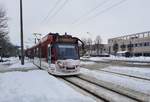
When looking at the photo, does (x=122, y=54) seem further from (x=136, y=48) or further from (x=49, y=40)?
(x=49, y=40)

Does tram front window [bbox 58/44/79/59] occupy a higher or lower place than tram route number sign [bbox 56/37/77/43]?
lower

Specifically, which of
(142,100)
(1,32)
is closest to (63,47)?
(142,100)

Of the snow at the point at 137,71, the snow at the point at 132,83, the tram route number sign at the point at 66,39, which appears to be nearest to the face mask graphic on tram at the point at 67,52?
the tram route number sign at the point at 66,39

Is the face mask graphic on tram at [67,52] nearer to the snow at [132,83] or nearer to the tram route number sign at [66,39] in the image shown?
the tram route number sign at [66,39]

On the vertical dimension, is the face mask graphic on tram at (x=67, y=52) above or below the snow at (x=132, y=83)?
above

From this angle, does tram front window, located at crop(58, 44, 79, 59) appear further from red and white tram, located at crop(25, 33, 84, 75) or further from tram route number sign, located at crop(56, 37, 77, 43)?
tram route number sign, located at crop(56, 37, 77, 43)

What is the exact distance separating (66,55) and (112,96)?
8.37 m

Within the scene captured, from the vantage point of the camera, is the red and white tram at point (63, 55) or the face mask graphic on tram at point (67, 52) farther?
the face mask graphic on tram at point (67, 52)

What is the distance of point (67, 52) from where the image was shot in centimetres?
1802

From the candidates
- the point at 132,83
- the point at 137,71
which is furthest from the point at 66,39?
the point at 137,71

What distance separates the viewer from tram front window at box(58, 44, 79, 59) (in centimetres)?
1772

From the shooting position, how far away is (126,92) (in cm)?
1071

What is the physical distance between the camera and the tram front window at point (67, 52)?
58.1 ft

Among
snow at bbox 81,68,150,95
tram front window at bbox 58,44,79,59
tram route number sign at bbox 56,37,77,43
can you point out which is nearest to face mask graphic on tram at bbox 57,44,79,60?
tram front window at bbox 58,44,79,59
